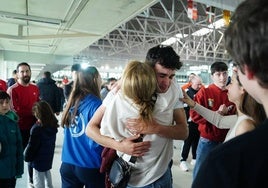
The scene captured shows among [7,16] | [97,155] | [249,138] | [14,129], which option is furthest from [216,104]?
[7,16]

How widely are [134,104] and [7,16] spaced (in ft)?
9.43

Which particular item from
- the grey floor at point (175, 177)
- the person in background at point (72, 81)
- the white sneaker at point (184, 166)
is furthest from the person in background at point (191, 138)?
the person in background at point (72, 81)

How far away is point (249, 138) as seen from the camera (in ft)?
1.84

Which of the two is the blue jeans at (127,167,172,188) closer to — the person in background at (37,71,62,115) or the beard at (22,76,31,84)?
the beard at (22,76,31,84)

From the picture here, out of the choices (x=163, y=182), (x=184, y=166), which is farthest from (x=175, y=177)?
(x=163, y=182)

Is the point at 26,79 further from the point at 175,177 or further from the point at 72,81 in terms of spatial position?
the point at 175,177

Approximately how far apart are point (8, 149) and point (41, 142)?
0.51 metres

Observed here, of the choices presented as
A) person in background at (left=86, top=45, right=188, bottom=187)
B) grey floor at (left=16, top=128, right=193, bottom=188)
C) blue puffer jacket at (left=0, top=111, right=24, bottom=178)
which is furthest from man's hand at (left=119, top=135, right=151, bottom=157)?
grey floor at (left=16, top=128, right=193, bottom=188)

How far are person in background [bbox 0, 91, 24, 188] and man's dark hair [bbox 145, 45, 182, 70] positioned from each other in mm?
1649

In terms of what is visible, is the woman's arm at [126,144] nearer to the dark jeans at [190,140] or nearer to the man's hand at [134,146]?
the man's hand at [134,146]

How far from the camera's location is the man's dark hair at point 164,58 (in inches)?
58.7

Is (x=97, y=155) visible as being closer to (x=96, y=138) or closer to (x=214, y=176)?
(x=96, y=138)

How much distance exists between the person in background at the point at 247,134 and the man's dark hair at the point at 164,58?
0.82m

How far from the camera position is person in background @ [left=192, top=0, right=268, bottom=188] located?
548 mm
